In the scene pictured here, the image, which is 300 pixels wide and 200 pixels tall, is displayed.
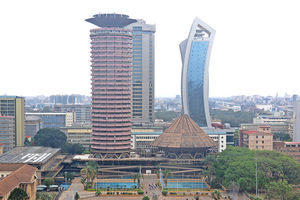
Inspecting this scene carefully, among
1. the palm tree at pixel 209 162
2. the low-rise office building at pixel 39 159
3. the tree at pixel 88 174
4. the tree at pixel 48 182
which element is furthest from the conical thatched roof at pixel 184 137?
the tree at pixel 48 182

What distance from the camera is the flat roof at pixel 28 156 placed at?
108956 mm

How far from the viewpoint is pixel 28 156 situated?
116 m

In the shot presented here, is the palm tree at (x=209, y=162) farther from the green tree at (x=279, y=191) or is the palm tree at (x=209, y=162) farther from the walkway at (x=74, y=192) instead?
the walkway at (x=74, y=192)

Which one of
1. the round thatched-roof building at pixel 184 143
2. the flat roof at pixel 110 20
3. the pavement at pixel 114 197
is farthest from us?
the flat roof at pixel 110 20

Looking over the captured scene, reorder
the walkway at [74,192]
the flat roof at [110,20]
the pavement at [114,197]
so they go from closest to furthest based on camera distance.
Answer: the walkway at [74,192] < the pavement at [114,197] < the flat roof at [110,20]

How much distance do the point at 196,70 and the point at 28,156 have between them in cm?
6647

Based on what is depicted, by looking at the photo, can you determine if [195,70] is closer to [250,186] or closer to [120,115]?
[120,115]

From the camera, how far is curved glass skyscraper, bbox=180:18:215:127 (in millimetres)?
158125

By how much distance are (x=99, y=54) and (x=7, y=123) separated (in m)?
36.9

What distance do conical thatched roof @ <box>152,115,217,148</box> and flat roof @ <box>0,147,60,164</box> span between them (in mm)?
26902

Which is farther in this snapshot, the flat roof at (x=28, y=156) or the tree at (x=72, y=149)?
the tree at (x=72, y=149)

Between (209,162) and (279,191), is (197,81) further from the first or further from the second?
(279,191)

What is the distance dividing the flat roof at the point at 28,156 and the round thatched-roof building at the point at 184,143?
26.8 m

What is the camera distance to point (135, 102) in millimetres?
181000
